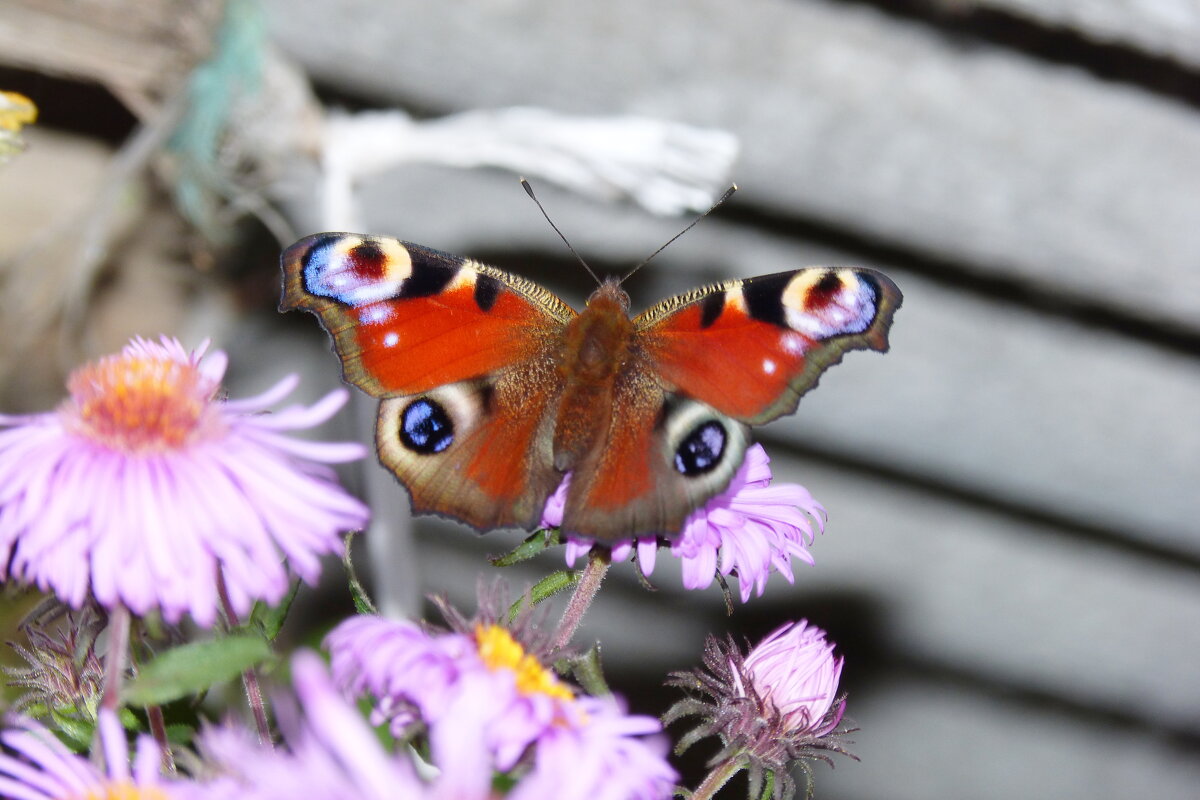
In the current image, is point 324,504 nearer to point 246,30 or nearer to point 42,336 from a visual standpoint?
point 246,30

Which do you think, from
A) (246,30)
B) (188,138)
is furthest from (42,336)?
(246,30)

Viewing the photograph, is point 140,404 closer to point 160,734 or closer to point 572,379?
point 160,734

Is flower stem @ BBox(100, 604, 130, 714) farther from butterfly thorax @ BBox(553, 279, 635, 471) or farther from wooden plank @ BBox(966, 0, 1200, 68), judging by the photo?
wooden plank @ BBox(966, 0, 1200, 68)

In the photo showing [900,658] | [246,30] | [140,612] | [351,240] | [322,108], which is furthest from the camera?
[900,658]

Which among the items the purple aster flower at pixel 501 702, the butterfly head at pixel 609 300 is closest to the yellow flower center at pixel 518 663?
the purple aster flower at pixel 501 702

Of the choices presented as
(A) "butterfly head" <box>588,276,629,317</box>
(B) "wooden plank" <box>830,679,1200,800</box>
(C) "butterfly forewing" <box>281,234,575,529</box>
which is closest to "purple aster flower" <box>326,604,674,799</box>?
(C) "butterfly forewing" <box>281,234,575,529</box>

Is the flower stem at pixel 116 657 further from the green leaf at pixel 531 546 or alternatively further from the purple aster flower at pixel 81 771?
the green leaf at pixel 531 546
